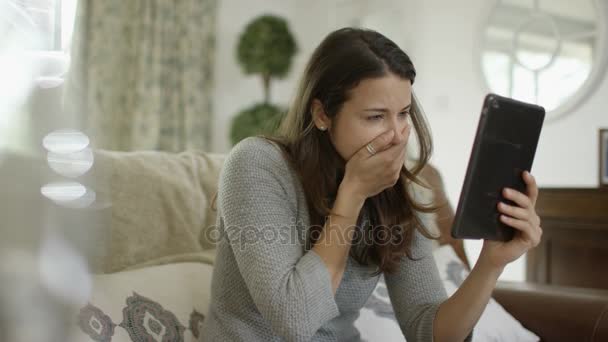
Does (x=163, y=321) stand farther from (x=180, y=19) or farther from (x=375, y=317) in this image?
(x=180, y=19)

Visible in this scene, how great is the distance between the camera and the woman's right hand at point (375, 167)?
898mm

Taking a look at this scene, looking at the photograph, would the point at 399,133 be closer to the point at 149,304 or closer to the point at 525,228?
the point at 525,228

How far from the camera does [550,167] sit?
3.10 metres

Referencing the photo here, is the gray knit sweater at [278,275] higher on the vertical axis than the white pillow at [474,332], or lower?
higher

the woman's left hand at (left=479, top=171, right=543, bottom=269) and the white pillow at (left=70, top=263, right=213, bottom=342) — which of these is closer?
the woman's left hand at (left=479, top=171, right=543, bottom=269)

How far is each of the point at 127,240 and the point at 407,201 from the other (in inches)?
21.6

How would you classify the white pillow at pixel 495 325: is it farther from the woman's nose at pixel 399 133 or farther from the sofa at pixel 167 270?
the woman's nose at pixel 399 133

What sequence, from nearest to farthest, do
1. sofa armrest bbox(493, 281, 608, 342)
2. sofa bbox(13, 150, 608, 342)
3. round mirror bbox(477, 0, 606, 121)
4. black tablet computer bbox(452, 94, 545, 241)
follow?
1. black tablet computer bbox(452, 94, 545, 241)
2. sofa bbox(13, 150, 608, 342)
3. sofa armrest bbox(493, 281, 608, 342)
4. round mirror bbox(477, 0, 606, 121)

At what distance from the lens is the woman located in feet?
2.86

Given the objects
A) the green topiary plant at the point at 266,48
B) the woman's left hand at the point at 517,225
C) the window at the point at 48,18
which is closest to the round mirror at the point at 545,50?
the green topiary plant at the point at 266,48

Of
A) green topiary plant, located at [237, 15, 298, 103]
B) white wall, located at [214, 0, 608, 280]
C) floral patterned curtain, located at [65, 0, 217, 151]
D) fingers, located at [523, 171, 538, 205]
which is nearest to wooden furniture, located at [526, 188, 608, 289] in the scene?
white wall, located at [214, 0, 608, 280]

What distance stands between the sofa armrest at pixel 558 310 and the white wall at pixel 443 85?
1.59 meters

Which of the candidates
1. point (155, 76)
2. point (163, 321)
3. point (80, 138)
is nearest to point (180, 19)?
point (155, 76)
